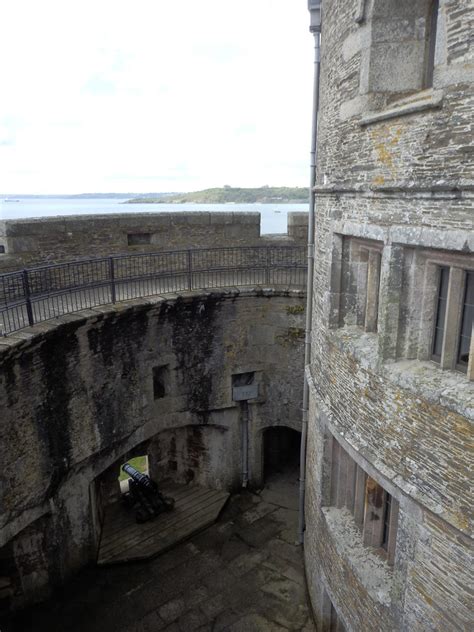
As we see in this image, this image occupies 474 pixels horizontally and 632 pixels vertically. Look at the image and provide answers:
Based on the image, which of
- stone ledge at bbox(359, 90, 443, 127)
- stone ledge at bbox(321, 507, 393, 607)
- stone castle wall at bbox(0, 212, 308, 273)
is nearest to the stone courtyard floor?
stone ledge at bbox(321, 507, 393, 607)

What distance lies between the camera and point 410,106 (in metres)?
4.75

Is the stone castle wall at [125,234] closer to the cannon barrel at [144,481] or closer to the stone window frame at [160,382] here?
the stone window frame at [160,382]

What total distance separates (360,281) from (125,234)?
25.2ft

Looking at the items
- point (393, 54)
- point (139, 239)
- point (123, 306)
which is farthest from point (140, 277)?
point (393, 54)

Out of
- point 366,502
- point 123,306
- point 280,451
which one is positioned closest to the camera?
point 366,502

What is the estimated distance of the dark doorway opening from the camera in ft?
44.9

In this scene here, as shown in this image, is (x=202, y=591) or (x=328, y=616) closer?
(x=328, y=616)

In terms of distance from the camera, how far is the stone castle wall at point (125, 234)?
1098cm

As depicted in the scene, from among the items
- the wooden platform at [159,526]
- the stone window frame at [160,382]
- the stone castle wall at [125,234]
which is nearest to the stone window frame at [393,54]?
the stone window frame at [160,382]

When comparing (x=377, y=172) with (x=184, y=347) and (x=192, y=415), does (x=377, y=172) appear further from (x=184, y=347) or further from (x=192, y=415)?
(x=192, y=415)

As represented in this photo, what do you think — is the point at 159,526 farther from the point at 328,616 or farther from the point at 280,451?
the point at 328,616

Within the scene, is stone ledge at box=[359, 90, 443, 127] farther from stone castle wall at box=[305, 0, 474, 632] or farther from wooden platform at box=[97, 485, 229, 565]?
wooden platform at box=[97, 485, 229, 565]

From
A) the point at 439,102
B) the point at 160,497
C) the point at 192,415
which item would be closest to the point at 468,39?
the point at 439,102

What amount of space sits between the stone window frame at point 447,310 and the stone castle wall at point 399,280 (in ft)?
0.07
